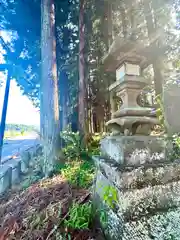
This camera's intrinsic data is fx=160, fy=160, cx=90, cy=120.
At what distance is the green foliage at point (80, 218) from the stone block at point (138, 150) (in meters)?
0.63

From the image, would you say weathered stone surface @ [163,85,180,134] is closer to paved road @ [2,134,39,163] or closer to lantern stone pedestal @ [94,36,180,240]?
lantern stone pedestal @ [94,36,180,240]

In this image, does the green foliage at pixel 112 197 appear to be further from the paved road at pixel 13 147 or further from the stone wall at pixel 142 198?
the paved road at pixel 13 147

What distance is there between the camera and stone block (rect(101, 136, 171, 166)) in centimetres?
138

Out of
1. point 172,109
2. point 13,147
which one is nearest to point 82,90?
point 172,109

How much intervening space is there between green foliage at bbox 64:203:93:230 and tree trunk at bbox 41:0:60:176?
6.89ft

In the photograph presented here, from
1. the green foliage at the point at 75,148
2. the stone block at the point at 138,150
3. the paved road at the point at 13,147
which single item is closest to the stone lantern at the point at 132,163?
the stone block at the point at 138,150

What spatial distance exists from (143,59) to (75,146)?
3.02 meters

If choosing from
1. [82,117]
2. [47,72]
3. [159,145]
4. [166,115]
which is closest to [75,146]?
[82,117]

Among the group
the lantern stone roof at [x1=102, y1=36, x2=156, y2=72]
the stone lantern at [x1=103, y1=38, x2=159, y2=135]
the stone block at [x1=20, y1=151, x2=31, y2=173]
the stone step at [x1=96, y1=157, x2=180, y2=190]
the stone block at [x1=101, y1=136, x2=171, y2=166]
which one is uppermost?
the lantern stone roof at [x1=102, y1=36, x2=156, y2=72]

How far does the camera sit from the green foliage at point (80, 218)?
4.94 ft

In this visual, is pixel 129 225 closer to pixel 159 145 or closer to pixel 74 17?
pixel 159 145

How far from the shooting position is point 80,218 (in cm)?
156

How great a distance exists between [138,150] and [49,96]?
3.03m

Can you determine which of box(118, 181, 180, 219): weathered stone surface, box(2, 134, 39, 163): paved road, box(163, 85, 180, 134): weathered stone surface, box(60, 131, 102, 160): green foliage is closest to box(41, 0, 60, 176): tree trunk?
box(60, 131, 102, 160): green foliage
